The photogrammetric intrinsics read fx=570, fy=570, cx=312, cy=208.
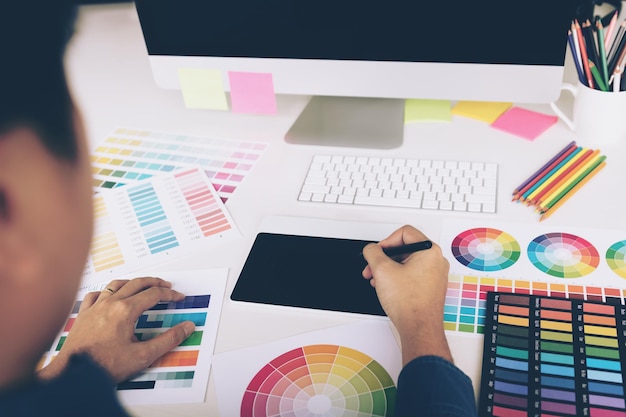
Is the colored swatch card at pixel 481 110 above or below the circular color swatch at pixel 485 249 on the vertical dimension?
above

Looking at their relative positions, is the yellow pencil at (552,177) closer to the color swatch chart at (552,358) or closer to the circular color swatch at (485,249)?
the circular color swatch at (485,249)

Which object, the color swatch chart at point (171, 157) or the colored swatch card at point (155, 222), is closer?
the colored swatch card at point (155, 222)

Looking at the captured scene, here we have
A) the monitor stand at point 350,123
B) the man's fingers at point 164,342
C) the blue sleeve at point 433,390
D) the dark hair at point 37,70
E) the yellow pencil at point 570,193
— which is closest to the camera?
the dark hair at point 37,70

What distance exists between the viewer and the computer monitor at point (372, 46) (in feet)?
2.80

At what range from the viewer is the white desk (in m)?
0.71

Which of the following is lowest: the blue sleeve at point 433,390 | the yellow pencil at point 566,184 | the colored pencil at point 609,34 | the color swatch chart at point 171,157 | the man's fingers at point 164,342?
the man's fingers at point 164,342

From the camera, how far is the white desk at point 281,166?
2.32 ft

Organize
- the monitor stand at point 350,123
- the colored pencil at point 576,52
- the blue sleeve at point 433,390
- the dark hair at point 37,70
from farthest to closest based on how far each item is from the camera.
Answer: the monitor stand at point 350,123, the colored pencil at point 576,52, the blue sleeve at point 433,390, the dark hair at point 37,70

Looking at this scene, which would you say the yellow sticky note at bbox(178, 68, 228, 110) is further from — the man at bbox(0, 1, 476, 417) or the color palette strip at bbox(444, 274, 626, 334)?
the man at bbox(0, 1, 476, 417)

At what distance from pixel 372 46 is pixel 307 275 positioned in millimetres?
395

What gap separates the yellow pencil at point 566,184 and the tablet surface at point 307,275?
0.27 meters

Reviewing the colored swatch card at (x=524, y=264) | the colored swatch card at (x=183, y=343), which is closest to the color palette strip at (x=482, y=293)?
the colored swatch card at (x=524, y=264)

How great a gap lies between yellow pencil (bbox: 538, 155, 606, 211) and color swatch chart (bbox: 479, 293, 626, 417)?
0.63 feet

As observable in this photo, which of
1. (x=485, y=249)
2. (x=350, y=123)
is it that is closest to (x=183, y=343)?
(x=485, y=249)
